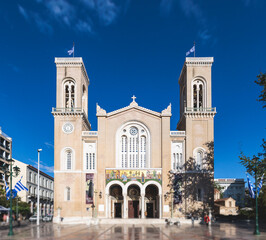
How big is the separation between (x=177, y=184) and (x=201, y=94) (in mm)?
14699

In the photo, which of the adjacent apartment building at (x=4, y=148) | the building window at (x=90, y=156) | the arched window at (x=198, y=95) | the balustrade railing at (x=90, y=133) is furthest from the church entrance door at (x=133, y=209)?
the adjacent apartment building at (x=4, y=148)

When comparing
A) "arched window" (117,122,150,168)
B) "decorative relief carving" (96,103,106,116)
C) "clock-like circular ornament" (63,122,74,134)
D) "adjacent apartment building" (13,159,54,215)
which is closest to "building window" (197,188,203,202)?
"arched window" (117,122,150,168)

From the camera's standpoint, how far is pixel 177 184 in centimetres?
4794

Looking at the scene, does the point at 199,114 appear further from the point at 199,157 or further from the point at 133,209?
the point at 133,209

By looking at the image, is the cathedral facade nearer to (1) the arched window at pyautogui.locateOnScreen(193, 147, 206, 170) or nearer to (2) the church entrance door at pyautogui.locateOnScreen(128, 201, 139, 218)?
(2) the church entrance door at pyautogui.locateOnScreen(128, 201, 139, 218)

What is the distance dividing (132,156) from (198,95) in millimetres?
13972

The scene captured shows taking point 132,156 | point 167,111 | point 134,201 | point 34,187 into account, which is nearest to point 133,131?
Result: point 132,156

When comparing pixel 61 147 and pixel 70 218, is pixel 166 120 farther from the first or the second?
pixel 70 218

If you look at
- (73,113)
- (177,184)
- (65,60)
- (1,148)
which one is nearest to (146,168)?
(177,184)

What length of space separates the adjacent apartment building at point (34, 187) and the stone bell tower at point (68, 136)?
23.4m

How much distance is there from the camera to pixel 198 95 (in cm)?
5078

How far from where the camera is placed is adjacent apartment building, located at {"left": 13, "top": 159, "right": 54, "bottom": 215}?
73625mm

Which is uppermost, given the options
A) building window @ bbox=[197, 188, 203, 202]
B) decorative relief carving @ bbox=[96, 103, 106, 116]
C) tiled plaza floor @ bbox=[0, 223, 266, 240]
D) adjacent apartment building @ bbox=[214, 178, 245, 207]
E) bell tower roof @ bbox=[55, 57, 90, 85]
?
bell tower roof @ bbox=[55, 57, 90, 85]

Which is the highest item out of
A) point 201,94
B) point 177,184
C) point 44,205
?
point 201,94
